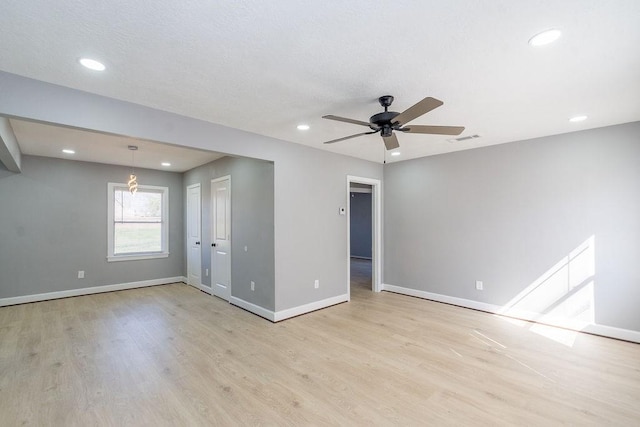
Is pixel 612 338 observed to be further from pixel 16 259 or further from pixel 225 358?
pixel 16 259

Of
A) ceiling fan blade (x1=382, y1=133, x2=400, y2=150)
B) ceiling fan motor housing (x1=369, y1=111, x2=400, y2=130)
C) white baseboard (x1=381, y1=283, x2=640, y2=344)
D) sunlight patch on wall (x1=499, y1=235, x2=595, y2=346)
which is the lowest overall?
white baseboard (x1=381, y1=283, x2=640, y2=344)

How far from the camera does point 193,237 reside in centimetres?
641

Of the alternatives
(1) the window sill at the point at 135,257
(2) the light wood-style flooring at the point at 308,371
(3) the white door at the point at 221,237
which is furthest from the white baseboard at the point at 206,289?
(1) the window sill at the point at 135,257

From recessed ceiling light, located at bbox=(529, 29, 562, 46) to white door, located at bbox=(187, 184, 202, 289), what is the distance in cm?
586

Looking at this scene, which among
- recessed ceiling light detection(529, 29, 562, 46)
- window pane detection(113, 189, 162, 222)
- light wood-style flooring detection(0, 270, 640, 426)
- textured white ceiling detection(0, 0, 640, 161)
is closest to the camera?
textured white ceiling detection(0, 0, 640, 161)

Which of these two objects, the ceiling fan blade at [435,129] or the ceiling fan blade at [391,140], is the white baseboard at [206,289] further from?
the ceiling fan blade at [435,129]

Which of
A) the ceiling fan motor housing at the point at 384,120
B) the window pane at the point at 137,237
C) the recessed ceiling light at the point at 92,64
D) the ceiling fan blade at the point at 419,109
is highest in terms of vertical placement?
the recessed ceiling light at the point at 92,64

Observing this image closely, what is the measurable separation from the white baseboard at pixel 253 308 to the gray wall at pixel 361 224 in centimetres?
633

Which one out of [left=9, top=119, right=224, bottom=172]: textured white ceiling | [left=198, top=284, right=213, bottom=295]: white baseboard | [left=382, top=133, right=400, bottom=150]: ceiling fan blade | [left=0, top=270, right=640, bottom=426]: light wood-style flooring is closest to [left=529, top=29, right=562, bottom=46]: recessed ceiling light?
[left=382, top=133, right=400, bottom=150]: ceiling fan blade

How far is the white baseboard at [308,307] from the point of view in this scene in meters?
4.19

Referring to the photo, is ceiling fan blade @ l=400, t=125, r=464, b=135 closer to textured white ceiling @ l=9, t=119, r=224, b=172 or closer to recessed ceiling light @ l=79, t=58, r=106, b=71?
recessed ceiling light @ l=79, t=58, r=106, b=71

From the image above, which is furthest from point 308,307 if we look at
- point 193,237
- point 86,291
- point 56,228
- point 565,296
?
point 56,228

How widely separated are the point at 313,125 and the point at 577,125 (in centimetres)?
323

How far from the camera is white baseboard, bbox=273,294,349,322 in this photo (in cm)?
419
